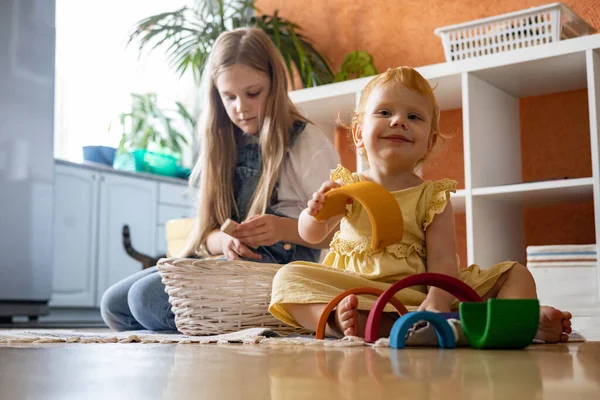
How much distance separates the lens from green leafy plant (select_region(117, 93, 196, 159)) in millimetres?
3871

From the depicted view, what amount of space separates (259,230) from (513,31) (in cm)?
108

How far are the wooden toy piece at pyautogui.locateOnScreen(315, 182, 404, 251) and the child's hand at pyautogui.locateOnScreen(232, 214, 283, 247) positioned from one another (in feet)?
0.97

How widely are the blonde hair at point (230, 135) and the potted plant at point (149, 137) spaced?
201 cm

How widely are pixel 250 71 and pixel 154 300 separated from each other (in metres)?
0.56

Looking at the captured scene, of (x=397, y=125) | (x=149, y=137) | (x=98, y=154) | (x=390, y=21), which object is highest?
(x=390, y=21)

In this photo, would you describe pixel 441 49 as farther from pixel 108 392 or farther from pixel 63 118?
pixel 108 392

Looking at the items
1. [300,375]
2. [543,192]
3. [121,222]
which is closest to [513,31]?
[543,192]

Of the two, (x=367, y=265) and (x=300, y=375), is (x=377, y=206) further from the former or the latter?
(x=300, y=375)

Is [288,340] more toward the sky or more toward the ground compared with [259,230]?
more toward the ground

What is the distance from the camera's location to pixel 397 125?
1.34 metres

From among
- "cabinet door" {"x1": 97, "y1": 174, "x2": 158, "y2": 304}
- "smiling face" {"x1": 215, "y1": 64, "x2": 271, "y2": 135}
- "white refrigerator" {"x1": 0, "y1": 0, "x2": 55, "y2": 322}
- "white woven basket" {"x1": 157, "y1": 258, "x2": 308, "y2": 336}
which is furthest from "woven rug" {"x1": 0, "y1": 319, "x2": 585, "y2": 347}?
"cabinet door" {"x1": 97, "y1": 174, "x2": 158, "y2": 304}

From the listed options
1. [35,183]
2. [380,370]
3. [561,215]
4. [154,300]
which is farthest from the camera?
[35,183]

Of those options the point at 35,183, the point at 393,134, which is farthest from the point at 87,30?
the point at 393,134

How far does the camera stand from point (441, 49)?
2666mm
